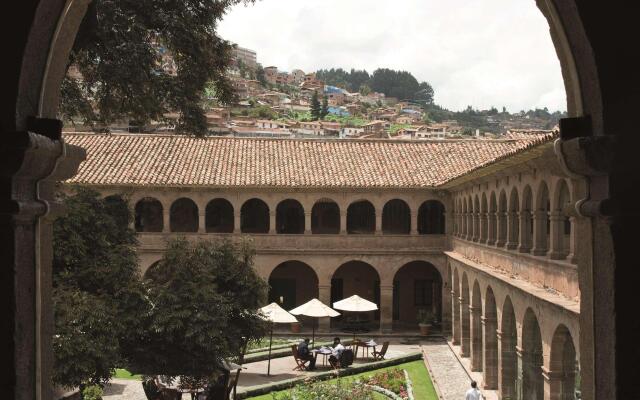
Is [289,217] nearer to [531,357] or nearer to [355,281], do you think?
[355,281]

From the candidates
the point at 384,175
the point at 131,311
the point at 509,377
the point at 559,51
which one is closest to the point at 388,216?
the point at 384,175

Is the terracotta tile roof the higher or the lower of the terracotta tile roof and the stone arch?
the higher

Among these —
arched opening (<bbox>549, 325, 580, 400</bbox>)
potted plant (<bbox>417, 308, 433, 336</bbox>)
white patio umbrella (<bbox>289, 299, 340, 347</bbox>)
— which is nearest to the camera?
arched opening (<bbox>549, 325, 580, 400</bbox>)

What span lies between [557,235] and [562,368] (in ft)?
8.71

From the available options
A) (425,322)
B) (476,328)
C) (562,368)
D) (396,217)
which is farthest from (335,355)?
(396,217)

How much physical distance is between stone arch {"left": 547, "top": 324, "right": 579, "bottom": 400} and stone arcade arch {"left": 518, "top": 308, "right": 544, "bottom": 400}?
2198mm

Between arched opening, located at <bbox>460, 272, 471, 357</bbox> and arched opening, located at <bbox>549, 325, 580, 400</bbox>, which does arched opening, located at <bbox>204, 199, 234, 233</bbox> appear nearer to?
arched opening, located at <bbox>460, 272, 471, 357</bbox>

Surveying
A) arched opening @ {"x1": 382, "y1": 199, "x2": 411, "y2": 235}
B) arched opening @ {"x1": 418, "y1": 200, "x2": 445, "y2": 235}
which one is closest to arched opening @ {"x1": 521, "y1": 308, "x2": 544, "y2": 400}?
arched opening @ {"x1": 418, "y1": 200, "x2": 445, "y2": 235}

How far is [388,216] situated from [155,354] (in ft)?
72.4

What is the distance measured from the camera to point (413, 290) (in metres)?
37.0

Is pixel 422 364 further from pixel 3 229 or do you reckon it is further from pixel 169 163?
pixel 3 229

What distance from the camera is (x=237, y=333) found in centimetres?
1738

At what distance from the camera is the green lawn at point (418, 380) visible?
21391 mm

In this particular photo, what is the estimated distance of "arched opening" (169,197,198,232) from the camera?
35.8 metres
